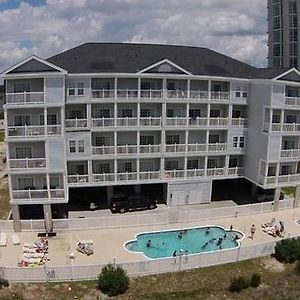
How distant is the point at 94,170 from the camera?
131 feet

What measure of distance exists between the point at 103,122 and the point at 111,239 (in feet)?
35.5

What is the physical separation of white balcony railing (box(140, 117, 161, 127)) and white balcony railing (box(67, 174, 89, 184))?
7328mm

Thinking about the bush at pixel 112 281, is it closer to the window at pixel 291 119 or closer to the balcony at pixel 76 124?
the balcony at pixel 76 124

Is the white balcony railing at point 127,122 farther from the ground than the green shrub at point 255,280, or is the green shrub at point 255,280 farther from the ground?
the white balcony railing at point 127,122

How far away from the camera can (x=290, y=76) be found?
39625 mm

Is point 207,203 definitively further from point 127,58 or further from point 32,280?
point 32,280

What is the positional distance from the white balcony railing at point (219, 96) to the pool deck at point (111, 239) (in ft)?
38.2

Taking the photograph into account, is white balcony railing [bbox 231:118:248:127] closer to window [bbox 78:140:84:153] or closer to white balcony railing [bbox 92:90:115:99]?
white balcony railing [bbox 92:90:115:99]

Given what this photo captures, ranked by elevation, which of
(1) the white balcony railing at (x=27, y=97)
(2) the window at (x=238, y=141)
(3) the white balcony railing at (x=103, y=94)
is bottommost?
(2) the window at (x=238, y=141)

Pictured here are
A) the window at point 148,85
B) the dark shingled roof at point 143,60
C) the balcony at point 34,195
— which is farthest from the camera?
the window at point 148,85

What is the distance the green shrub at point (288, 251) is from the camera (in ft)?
106

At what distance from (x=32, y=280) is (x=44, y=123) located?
1315cm

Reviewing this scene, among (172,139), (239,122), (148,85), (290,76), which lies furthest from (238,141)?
(148,85)

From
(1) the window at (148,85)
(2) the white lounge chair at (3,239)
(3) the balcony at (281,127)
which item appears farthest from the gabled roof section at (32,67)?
(3) the balcony at (281,127)
